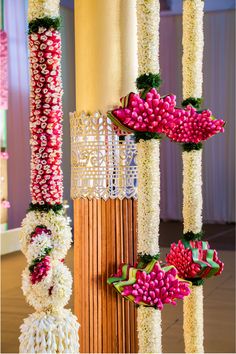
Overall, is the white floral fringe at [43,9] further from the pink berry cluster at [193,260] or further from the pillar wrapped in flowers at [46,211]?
the pink berry cluster at [193,260]

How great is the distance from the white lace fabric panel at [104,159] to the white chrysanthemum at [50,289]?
0.68 meters

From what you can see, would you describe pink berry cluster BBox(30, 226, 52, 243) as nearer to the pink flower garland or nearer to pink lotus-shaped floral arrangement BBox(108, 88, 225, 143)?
pink lotus-shaped floral arrangement BBox(108, 88, 225, 143)

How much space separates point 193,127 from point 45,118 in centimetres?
74

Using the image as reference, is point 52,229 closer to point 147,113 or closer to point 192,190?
point 147,113

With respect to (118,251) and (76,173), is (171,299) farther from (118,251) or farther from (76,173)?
(76,173)

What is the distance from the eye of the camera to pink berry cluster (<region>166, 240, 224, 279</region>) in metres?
2.39

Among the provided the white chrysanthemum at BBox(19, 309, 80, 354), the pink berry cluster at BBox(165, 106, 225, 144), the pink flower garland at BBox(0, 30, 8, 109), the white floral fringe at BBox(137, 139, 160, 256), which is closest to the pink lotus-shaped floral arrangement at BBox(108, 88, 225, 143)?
the white floral fringe at BBox(137, 139, 160, 256)

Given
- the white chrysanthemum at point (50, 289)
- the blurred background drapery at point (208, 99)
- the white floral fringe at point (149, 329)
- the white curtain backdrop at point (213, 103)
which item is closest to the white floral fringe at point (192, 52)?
the white floral fringe at point (149, 329)

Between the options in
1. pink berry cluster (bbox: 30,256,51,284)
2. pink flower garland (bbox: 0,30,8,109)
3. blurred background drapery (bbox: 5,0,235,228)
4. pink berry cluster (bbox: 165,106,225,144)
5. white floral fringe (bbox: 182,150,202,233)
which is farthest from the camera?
blurred background drapery (bbox: 5,0,235,228)

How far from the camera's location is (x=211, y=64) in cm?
1117

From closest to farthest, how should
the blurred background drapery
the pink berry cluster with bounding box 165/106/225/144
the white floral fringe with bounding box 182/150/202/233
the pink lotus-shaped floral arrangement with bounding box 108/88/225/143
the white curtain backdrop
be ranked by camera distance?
the pink lotus-shaped floral arrangement with bounding box 108/88/225/143
the pink berry cluster with bounding box 165/106/225/144
the white floral fringe with bounding box 182/150/202/233
the blurred background drapery
the white curtain backdrop

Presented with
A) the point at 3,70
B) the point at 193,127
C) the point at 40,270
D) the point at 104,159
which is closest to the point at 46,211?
the point at 40,270

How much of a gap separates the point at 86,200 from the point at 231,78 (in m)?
9.04

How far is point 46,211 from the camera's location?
183 centimetres
